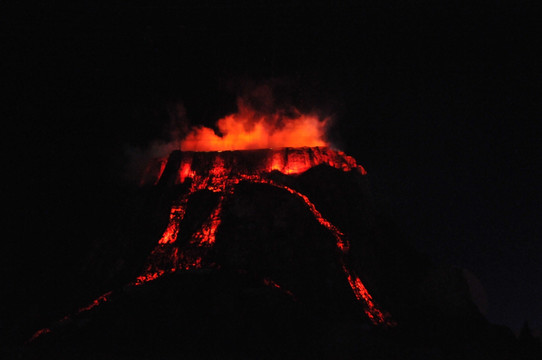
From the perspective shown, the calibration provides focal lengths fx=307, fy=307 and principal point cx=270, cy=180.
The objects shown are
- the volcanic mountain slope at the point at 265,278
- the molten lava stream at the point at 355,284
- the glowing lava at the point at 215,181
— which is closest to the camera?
the volcanic mountain slope at the point at 265,278

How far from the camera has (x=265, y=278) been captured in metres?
20.2

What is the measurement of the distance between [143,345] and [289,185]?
17919 millimetres

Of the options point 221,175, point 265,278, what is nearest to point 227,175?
point 221,175

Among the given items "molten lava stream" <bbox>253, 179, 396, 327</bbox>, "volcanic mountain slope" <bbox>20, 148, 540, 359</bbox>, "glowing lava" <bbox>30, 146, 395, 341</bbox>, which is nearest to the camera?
"volcanic mountain slope" <bbox>20, 148, 540, 359</bbox>

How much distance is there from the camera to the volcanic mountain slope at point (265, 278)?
14.2m

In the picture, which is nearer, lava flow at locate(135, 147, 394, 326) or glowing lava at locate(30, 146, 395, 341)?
glowing lava at locate(30, 146, 395, 341)

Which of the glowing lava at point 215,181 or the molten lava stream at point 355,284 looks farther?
the glowing lava at point 215,181

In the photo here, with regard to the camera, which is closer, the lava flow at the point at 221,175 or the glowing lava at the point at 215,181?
the glowing lava at the point at 215,181

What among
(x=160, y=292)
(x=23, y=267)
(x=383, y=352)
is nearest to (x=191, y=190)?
(x=160, y=292)

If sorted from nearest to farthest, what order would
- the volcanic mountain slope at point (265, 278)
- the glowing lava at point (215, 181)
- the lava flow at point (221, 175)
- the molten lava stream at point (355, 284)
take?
the volcanic mountain slope at point (265, 278), the molten lava stream at point (355, 284), the glowing lava at point (215, 181), the lava flow at point (221, 175)

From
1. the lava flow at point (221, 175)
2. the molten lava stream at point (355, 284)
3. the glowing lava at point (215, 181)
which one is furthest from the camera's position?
the lava flow at point (221, 175)

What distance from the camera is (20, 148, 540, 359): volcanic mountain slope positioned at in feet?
46.6

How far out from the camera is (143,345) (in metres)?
13.7

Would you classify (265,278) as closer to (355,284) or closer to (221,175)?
(355,284)
